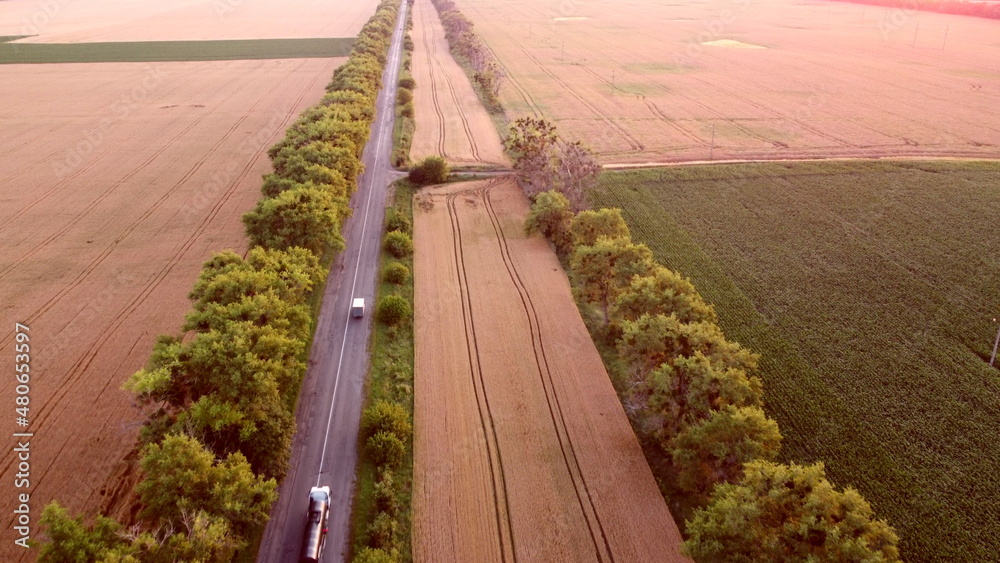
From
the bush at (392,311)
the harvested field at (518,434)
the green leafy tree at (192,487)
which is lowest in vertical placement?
the harvested field at (518,434)

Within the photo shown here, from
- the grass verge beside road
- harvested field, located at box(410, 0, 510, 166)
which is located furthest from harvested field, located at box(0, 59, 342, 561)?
harvested field, located at box(410, 0, 510, 166)

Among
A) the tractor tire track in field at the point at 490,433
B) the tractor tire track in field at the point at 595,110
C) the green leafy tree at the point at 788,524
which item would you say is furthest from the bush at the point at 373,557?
the tractor tire track in field at the point at 595,110

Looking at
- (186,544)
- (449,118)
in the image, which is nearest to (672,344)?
(186,544)

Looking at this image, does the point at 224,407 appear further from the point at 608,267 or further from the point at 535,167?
the point at 535,167

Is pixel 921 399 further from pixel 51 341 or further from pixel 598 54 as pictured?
pixel 598 54

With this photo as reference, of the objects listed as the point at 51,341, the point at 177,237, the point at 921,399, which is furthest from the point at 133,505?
the point at 921,399

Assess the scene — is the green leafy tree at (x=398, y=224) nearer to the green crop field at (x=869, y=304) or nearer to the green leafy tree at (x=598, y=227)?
the green leafy tree at (x=598, y=227)

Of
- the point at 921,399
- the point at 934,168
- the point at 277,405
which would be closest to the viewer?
the point at 277,405
